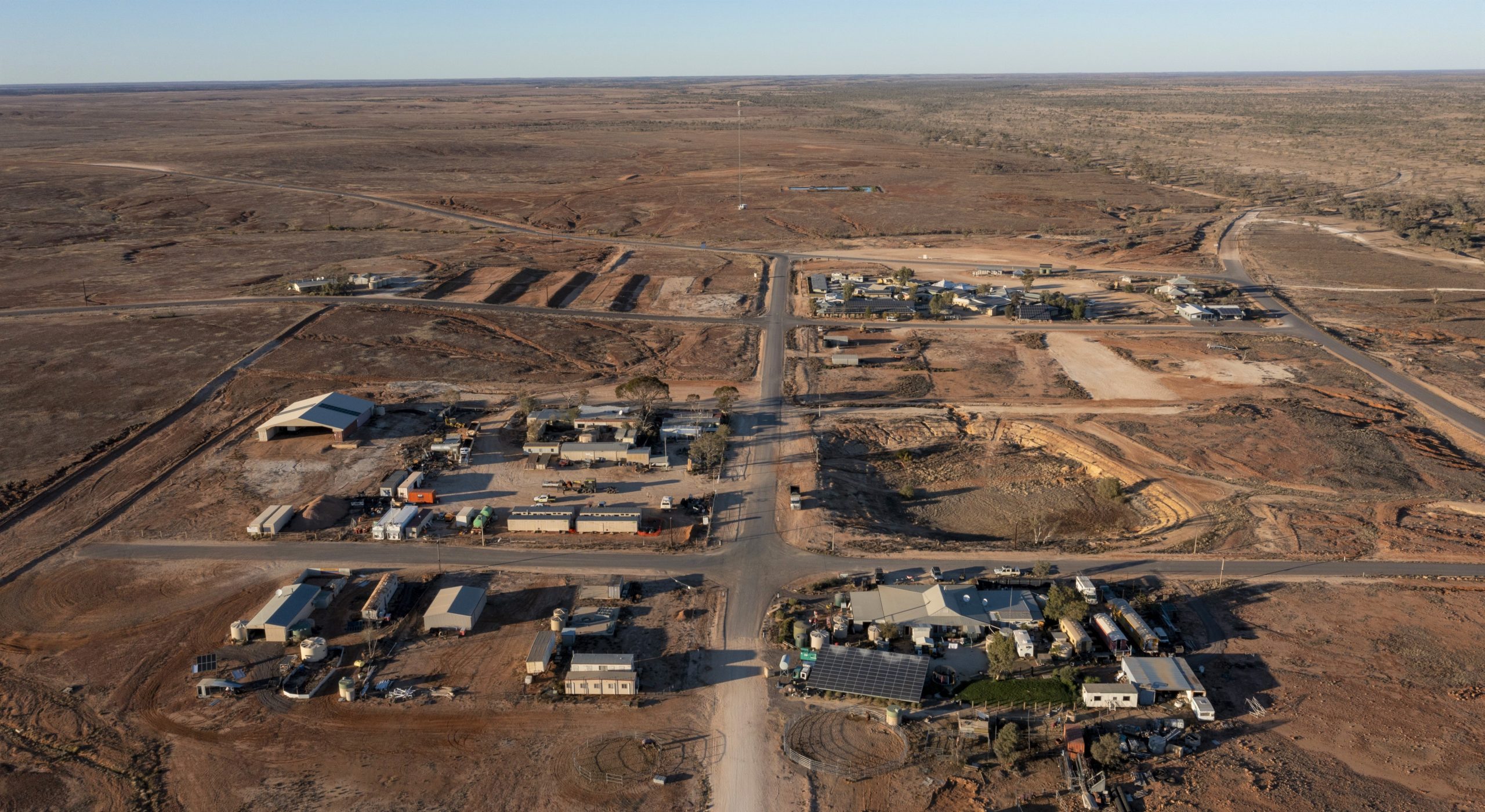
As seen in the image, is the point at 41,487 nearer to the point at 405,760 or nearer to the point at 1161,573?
the point at 405,760

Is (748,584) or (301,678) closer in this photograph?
(301,678)

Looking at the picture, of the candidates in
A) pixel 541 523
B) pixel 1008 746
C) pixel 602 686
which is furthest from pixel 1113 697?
pixel 541 523

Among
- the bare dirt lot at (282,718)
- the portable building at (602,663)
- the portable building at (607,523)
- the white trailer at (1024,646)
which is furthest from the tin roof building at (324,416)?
the white trailer at (1024,646)

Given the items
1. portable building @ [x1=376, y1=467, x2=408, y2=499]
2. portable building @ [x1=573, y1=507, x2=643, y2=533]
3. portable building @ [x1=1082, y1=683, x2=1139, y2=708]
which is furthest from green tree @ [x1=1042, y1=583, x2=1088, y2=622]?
portable building @ [x1=376, y1=467, x2=408, y2=499]

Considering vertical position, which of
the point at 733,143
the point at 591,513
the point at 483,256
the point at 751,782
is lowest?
the point at 751,782

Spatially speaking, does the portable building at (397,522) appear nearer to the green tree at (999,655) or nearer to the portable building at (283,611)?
the portable building at (283,611)

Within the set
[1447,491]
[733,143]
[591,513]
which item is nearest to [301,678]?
[591,513]

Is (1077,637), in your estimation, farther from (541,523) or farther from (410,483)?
(410,483)
